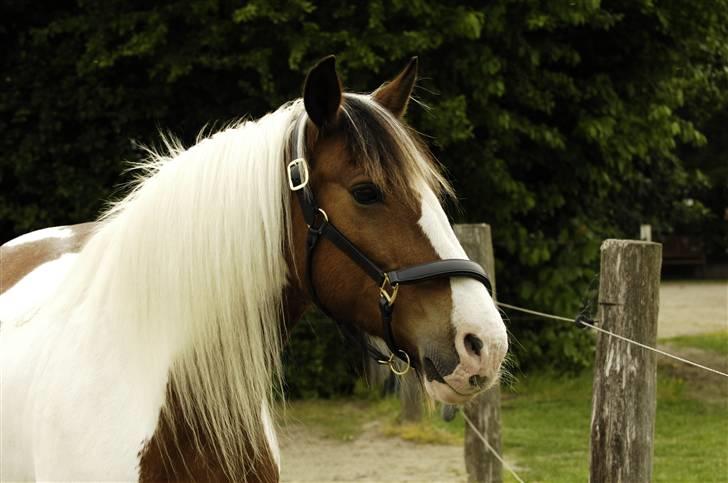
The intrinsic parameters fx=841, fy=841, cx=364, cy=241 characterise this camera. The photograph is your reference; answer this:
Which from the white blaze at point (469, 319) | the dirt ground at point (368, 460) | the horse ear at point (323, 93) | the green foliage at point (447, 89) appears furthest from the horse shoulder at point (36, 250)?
the green foliage at point (447, 89)

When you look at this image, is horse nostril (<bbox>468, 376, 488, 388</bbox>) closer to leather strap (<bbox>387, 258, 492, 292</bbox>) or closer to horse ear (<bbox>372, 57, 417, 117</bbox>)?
leather strap (<bbox>387, 258, 492, 292</bbox>)

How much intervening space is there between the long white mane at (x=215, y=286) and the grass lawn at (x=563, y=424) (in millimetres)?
4202

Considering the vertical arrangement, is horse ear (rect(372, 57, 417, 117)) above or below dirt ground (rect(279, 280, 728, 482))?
above

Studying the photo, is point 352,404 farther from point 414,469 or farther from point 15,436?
point 15,436

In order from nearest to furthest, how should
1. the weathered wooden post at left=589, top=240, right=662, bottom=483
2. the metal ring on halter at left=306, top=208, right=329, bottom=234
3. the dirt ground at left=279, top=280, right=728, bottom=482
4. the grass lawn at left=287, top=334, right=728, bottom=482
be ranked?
the metal ring on halter at left=306, top=208, right=329, bottom=234 < the weathered wooden post at left=589, top=240, right=662, bottom=483 < the grass lawn at left=287, top=334, right=728, bottom=482 < the dirt ground at left=279, top=280, right=728, bottom=482

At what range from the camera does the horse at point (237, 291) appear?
2.30 metres

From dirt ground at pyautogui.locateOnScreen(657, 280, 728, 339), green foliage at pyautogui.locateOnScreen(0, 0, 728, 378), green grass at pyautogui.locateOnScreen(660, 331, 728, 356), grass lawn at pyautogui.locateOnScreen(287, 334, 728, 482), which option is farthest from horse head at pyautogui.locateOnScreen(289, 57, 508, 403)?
green grass at pyautogui.locateOnScreen(660, 331, 728, 356)

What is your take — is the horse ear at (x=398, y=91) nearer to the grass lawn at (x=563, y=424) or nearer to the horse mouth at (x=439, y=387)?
the horse mouth at (x=439, y=387)

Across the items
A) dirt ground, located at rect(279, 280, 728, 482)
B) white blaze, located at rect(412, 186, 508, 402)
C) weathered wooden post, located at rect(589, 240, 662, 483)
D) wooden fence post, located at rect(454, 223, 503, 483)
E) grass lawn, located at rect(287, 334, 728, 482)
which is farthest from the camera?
dirt ground, located at rect(279, 280, 728, 482)

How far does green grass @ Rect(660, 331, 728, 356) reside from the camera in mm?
10555

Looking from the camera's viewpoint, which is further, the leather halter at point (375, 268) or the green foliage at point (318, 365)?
the green foliage at point (318, 365)

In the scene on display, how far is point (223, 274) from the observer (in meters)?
2.41

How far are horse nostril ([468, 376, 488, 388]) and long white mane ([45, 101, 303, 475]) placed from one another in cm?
64

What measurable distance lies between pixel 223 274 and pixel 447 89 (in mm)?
5986
